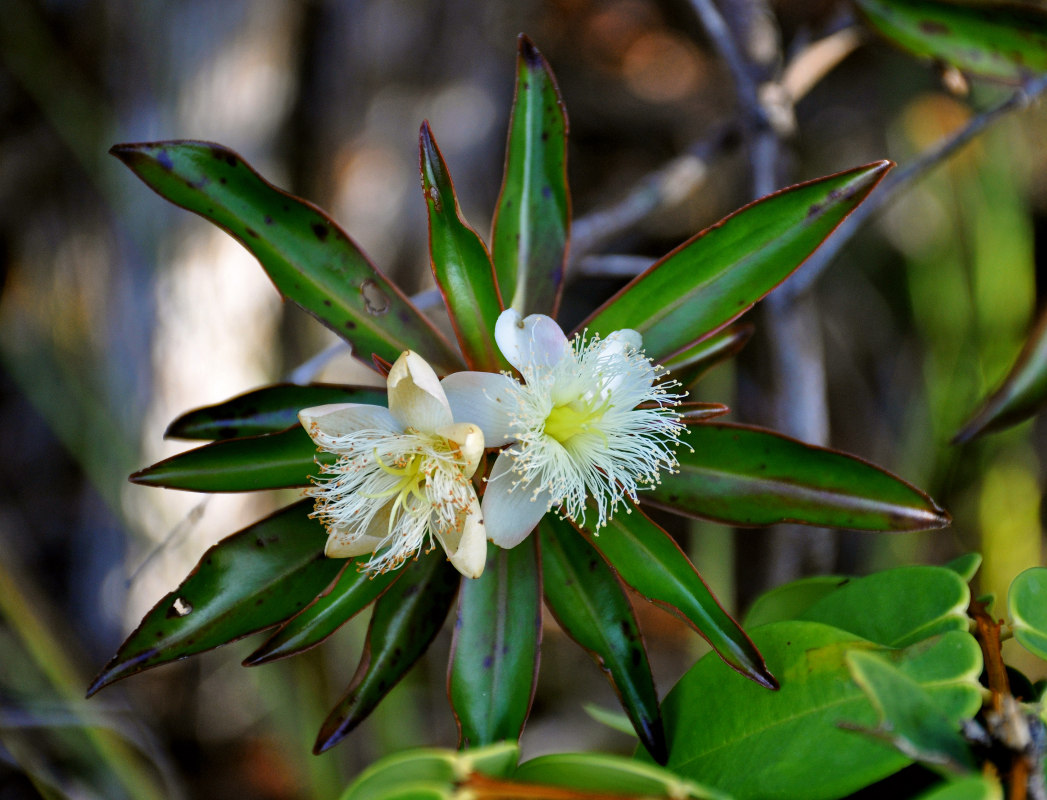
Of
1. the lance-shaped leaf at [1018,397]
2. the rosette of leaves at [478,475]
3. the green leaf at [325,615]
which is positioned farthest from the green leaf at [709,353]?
the green leaf at [325,615]

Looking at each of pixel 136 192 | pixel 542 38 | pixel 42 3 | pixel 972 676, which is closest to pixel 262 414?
pixel 972 676

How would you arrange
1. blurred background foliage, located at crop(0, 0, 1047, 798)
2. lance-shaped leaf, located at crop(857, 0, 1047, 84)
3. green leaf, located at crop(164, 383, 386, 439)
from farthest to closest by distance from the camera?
blurred background foliage, located at crop(0, 0, 1047, 798)
lance-shaped leaf, located at crop(857, 0, 1047, 84)
green leaf, located at crop(164, 383, 386, 439)

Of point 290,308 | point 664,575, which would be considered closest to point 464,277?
point 664,575

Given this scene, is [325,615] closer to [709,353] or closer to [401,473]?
[401,473]

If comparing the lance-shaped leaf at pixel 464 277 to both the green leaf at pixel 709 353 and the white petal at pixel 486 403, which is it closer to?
the white petal at pixel 486 403

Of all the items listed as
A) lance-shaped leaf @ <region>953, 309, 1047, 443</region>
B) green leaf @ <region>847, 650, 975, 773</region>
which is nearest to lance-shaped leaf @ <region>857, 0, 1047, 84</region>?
lance-shaped leaf @ <region>953, 309, 1047, 443</region>

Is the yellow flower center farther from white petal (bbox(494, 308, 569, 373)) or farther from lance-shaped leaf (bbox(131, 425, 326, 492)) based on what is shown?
lance-shaped leaf (bbox(131, 425, 326, 492))
